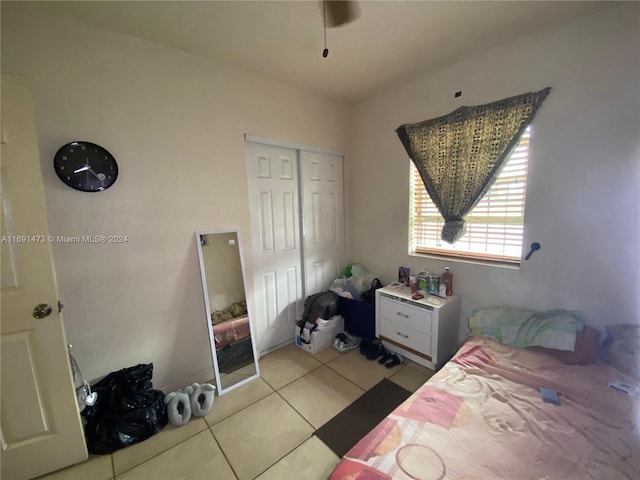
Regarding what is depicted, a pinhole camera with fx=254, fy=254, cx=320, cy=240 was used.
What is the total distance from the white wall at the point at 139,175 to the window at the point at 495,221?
1.79m

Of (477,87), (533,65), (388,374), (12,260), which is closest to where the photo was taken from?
(12,260)

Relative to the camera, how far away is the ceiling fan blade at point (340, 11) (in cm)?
145

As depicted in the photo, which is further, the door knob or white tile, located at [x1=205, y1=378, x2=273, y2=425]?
white tile, located at [x1=205, y1=378, x2=273, y2=425]

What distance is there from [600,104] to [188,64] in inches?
111

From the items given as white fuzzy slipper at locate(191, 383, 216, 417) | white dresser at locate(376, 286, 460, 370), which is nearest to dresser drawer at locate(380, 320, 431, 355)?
white dresser at locate(376, 286, 460, 370)

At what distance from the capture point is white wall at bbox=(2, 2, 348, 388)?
4.99 ft

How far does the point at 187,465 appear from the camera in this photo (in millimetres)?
1466

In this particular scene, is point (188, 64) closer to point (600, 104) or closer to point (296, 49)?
point (296, 49)

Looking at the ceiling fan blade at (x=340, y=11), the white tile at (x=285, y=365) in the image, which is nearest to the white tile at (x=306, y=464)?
the white tile at (x=285, y=365)

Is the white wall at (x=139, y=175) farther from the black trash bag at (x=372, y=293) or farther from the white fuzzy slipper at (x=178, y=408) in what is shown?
the black trash bag at (x=372, y=293)

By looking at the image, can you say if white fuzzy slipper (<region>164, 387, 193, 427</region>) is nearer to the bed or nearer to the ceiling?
the bed

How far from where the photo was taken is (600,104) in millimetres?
1602

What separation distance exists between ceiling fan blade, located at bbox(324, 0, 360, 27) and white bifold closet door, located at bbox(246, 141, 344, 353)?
1112 mm

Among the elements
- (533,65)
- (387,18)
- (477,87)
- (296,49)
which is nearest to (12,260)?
(296,49)
